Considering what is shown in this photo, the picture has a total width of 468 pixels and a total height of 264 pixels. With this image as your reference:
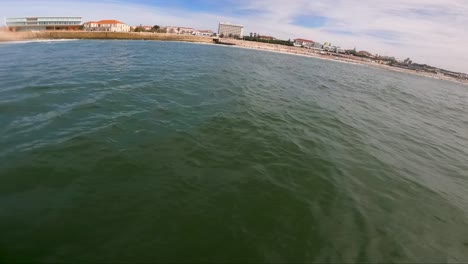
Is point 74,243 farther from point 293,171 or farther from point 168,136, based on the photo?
point 293,171

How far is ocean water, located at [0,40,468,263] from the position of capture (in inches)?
170

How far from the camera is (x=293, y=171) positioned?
7.05m

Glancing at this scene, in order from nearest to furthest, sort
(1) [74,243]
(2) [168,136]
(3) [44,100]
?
1. (1) [74,243]
2. (2) [168,136]
3. (3) [44,100]

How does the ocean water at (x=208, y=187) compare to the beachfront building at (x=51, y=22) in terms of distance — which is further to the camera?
the beachfront building at (x=51, y=22)

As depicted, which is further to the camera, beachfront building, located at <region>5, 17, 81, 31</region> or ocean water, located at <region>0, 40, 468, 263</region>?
beachfront building, located at <region>5, 17, 81, 31</region>

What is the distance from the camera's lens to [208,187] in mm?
5797

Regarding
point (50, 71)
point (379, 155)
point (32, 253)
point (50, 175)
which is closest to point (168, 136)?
point (50, 175)

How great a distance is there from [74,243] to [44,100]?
9.30m

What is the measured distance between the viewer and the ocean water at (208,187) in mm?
4309

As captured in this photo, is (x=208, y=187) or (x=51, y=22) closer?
(x=208, y=187)

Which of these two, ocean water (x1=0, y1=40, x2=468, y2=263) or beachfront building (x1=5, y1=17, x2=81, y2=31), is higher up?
beachfront building (x1=5, y1=17, x2=81, y2=31)

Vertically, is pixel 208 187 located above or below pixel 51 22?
below

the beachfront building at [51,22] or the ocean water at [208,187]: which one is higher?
the beachfront building at [51,22]

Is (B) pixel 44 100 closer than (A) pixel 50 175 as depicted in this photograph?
No
